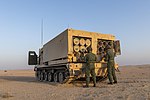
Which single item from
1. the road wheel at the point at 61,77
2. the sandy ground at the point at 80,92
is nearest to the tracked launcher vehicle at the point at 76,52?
the road wheel at the point at 61,77

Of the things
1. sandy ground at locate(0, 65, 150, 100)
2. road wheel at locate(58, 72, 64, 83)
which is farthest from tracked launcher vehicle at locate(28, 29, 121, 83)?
sandy ground at locate(0, 65, 150, 100)

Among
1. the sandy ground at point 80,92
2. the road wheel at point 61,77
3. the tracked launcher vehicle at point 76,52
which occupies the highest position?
the tracked launcher vehicle at point 76,52

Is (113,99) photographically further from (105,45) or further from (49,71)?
(49,71)

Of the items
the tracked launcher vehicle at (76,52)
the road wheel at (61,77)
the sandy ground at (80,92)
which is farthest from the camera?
the road wheel at (61,77)

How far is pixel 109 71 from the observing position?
35.2ft

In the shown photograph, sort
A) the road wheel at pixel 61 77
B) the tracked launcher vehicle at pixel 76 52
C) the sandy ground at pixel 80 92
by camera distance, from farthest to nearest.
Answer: the road wheel at pixel 61 77
the tracked launcher vehicle at pixel 76 52
the sandy ground at pixel 80 92

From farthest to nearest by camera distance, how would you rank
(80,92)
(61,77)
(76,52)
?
(61,77), (76,52), (80,92)

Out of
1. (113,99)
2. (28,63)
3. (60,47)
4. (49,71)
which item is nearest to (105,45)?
(60,47)

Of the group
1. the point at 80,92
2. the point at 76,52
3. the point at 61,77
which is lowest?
the point at 80,92

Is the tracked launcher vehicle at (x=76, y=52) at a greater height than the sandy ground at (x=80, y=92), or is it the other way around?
the tracked launcher vehicle at (x=76, y=52)

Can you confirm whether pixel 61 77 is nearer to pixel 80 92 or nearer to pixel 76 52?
pixel 76 52

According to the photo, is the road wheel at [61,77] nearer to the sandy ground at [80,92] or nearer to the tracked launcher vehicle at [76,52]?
the tracked launcher vehicle at [76,52]

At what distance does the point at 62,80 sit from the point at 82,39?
8.74ft

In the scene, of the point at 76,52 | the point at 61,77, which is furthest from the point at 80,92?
the point at 61,77
